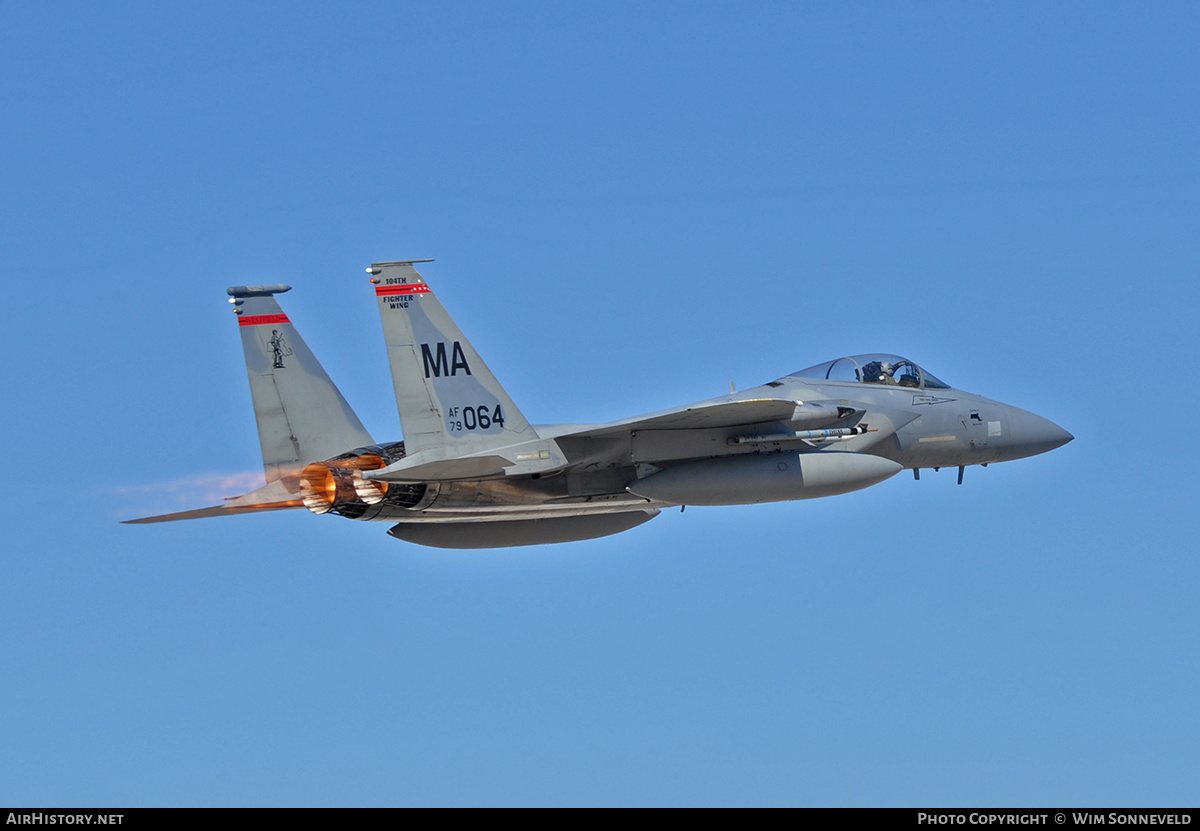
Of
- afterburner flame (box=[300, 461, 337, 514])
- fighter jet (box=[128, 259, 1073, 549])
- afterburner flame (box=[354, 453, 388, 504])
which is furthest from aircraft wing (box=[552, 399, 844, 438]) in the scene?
afterburner flame (box=[300, 461, 337, 514])

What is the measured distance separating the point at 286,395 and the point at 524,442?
3840mm

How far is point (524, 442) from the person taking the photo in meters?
20.0

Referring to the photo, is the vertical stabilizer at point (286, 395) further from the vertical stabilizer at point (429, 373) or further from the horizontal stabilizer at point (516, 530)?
the vertical stabilizer at point (429, 373)

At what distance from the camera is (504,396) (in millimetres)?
20016

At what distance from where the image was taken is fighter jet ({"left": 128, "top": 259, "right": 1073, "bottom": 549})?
19625 millimetres

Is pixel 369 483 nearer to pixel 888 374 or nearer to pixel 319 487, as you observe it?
pixel 319 487

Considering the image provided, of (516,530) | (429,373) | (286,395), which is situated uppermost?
(286,395)

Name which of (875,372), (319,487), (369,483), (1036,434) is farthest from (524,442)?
(1036,434)
